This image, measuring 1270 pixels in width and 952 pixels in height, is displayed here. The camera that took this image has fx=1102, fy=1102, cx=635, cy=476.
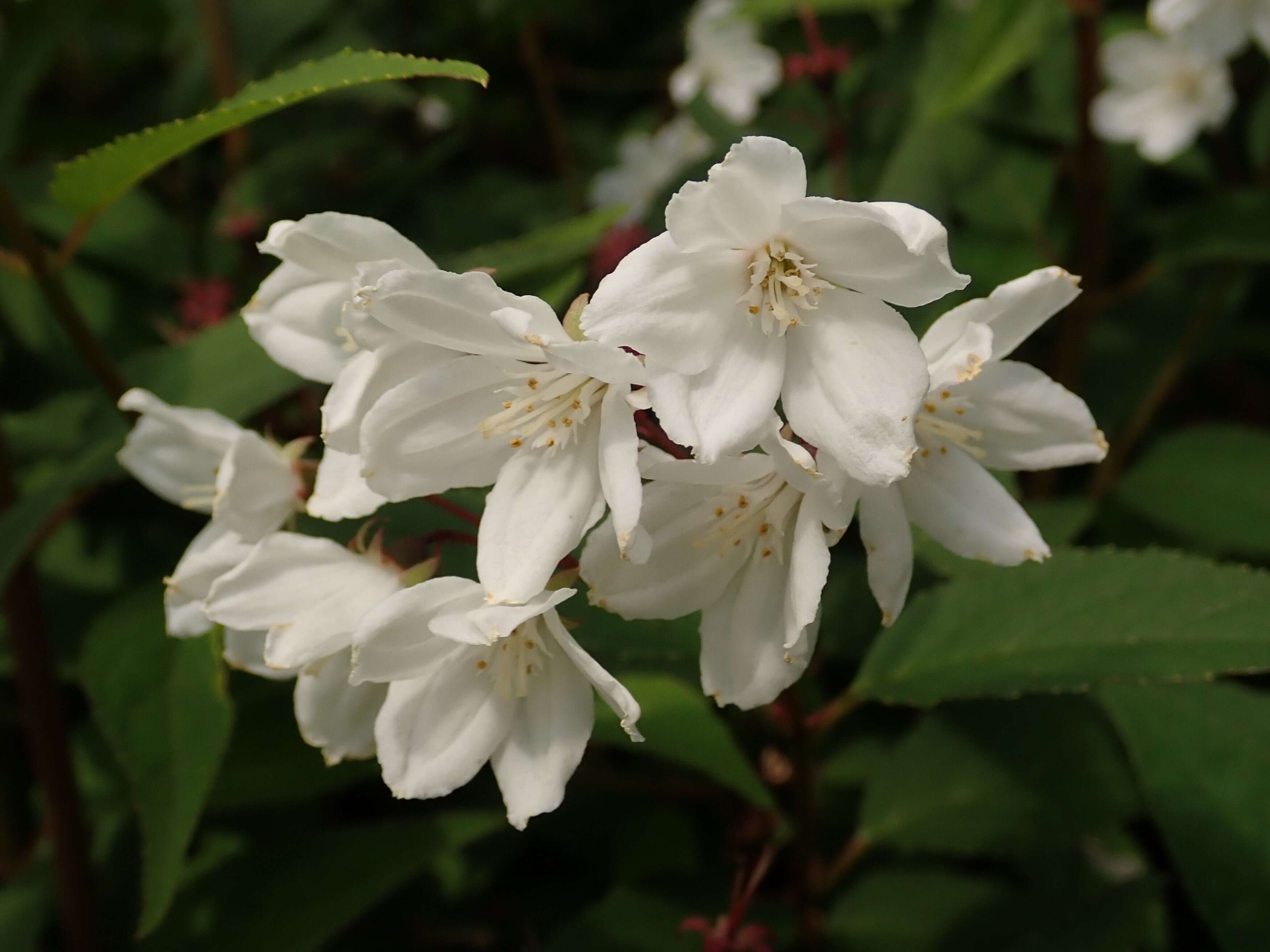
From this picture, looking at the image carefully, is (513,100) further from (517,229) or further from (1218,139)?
(1218,139)

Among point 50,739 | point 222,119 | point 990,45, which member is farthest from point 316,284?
point 990,45

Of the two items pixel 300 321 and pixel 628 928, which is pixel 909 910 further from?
pixel 300 321

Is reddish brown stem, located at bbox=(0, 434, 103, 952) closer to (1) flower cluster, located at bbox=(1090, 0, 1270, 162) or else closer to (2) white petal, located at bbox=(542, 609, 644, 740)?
(2) white petal, located at bbox=(542, 609, 644, 740)

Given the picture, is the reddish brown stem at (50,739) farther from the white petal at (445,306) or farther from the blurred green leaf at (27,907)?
the white petal at (445,306)

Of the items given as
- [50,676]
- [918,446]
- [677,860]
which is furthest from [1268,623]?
[50,676]

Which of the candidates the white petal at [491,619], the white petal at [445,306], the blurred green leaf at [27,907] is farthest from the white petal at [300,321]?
the blurred green leaf at [27,907]

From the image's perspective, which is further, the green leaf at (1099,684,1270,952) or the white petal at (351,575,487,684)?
the green leaf at (1099,684,1270,952)

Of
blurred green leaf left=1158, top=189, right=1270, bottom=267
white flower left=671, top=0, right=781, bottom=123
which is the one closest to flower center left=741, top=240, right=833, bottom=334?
blurred green leaf left=1158, top=189, right=1270, bottom=267
